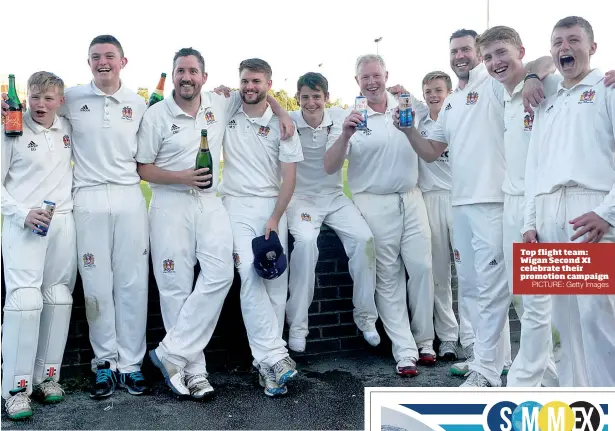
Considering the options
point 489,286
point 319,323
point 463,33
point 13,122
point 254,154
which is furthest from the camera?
point 319,323

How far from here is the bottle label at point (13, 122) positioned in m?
3.52

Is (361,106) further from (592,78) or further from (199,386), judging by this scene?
(199,386)

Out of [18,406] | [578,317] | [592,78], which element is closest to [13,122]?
[18,406]

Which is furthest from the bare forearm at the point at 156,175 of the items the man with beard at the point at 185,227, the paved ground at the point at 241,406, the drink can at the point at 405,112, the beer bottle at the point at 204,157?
the drink can at the point at 405,112

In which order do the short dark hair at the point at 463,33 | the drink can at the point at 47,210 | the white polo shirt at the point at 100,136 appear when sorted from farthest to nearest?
the short dark hair at the point at 463,33
the white polo shirt at the point at 100,136
the drink can at the point at 47,210

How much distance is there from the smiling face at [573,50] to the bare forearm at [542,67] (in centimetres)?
33

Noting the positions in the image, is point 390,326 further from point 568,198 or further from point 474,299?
point 568,198

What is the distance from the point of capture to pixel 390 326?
421cm

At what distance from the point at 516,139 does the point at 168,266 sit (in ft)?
6.32

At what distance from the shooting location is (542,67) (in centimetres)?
346

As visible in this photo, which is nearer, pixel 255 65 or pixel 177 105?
pixel 177 105

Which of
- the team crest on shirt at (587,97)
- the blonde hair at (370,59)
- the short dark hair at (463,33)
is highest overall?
the short dark hair at (463,33)

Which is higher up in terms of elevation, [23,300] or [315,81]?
[315,81]

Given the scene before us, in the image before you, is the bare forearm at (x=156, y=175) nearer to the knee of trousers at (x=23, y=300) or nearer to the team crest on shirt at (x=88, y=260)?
the team crest on shirt at (x=88, y=260)
